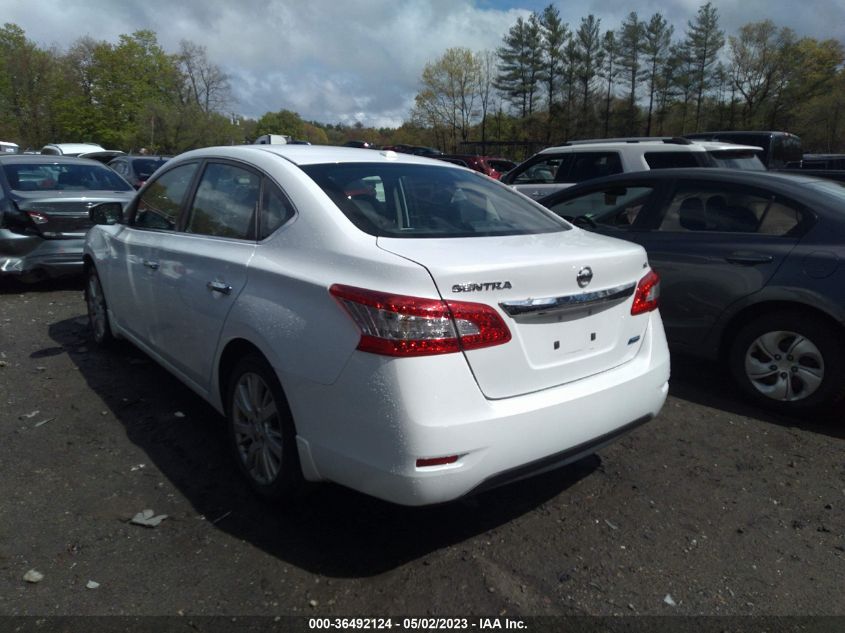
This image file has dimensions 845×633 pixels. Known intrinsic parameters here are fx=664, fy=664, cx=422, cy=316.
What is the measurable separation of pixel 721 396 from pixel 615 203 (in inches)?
69.8

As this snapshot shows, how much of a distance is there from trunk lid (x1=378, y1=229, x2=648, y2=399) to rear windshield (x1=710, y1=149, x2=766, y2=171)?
229 inches

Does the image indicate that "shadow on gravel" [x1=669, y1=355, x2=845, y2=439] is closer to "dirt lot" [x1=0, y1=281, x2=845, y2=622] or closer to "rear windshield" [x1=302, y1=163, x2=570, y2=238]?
"dirt lot" [x1=0, y1=281, x2=845, y2=622]

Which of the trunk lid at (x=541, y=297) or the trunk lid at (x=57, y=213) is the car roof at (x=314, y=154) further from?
the trunk lid at (x=57, y=213)

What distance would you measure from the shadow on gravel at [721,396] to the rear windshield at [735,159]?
3634 millimetres

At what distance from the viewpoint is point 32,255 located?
24.2 ft

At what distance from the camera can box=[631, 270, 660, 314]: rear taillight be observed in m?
3.09

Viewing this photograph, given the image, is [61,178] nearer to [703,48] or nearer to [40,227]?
[40,227]

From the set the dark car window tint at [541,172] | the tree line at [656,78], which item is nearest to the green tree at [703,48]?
the tree line at [656,78]

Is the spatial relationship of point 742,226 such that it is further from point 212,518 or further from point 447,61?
point 447,61

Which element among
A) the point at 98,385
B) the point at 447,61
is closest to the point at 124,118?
the point at 447,61

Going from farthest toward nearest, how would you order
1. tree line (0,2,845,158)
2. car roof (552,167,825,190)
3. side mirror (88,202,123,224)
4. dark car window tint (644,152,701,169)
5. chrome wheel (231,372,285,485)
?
tree line (0,2,845,158) < dark car window tint (644,152,701,169) < side mirror (88,202,123,224) < car roof (552,167,825,190) < chrome wheel (231,372,285,485)

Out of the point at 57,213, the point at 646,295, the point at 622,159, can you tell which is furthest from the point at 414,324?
the point at 622,159

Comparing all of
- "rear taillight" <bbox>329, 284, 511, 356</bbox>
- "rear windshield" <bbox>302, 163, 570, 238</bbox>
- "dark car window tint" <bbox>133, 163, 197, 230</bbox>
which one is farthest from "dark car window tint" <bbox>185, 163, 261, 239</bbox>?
"rear taillight" <bbox>329, 284, 511, 356</bbox>

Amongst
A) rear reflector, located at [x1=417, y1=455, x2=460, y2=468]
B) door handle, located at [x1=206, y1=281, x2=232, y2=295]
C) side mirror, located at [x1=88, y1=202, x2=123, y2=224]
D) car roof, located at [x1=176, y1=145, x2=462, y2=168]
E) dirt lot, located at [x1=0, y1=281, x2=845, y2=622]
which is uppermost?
car roof, located at [x1=176, y1=145, x2=462, y2=168]
